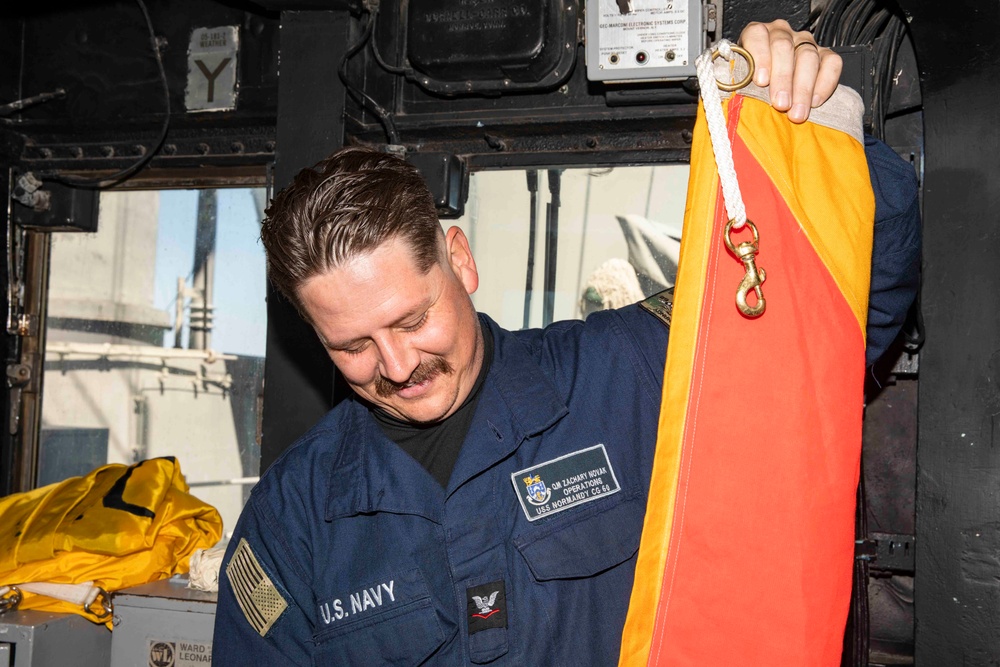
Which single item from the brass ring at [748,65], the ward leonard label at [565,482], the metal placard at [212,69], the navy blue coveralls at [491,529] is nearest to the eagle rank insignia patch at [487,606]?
the navy blue coveralls at [491,529]

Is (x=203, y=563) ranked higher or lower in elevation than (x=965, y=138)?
lower

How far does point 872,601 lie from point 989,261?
983 millimetres

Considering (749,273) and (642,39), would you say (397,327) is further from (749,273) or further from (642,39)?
(642,39)

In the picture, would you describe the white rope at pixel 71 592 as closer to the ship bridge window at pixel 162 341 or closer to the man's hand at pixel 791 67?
the ship bridge window at pixel 162 341

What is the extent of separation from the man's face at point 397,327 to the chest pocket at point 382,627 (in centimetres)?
30

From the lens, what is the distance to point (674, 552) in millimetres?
1139

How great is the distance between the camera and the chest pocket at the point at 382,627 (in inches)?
58.1

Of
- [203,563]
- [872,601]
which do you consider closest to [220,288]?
[203,563]

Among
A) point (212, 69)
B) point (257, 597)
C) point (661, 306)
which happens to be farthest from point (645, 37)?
point (257, 597)

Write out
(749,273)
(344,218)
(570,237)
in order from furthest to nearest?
(570,237)
(344,218)
(749,273)

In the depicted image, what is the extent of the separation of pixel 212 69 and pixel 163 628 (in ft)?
5.14

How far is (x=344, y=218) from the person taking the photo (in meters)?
1.37

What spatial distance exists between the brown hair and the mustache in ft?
0.50

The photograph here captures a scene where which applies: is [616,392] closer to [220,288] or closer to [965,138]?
[965,138]
